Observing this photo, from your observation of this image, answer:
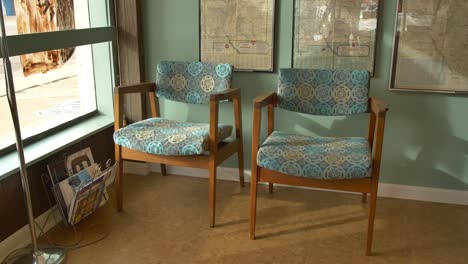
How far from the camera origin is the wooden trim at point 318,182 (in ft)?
6.20

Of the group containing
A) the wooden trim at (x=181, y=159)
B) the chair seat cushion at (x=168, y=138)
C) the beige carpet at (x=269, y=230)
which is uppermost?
the chair seat cushion at (x=168, y=138)

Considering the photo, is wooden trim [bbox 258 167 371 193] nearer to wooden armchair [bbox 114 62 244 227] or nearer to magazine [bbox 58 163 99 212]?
wooden armchair [bbox 114 62 244 227]

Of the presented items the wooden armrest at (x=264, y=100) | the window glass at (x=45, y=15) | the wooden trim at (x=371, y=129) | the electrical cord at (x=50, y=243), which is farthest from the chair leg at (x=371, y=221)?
the window glass at (x=45, y=15)

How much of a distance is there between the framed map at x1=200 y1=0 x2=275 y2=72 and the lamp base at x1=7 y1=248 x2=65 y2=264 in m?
1.33

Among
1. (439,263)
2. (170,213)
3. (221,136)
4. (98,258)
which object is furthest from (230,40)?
(439,263)

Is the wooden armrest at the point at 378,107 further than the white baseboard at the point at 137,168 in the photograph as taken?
No

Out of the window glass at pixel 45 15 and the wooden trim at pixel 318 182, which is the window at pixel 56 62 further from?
the wooden trim at pixel 318 182

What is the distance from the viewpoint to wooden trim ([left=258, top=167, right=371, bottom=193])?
1889 mm

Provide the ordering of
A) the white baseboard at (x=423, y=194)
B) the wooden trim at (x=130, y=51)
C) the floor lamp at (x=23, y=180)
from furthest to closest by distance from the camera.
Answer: the wooden trim at (x=130, y=51), the white baseboard at (x=423, y=194), the floor lamp at (x=23, y=180)

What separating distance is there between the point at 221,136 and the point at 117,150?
1.70ft

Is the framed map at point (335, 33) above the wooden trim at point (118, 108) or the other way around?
above

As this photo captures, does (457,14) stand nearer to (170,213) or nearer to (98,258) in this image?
(170,213)

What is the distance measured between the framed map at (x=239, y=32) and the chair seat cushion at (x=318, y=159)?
675 mm

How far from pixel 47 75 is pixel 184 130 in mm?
773
